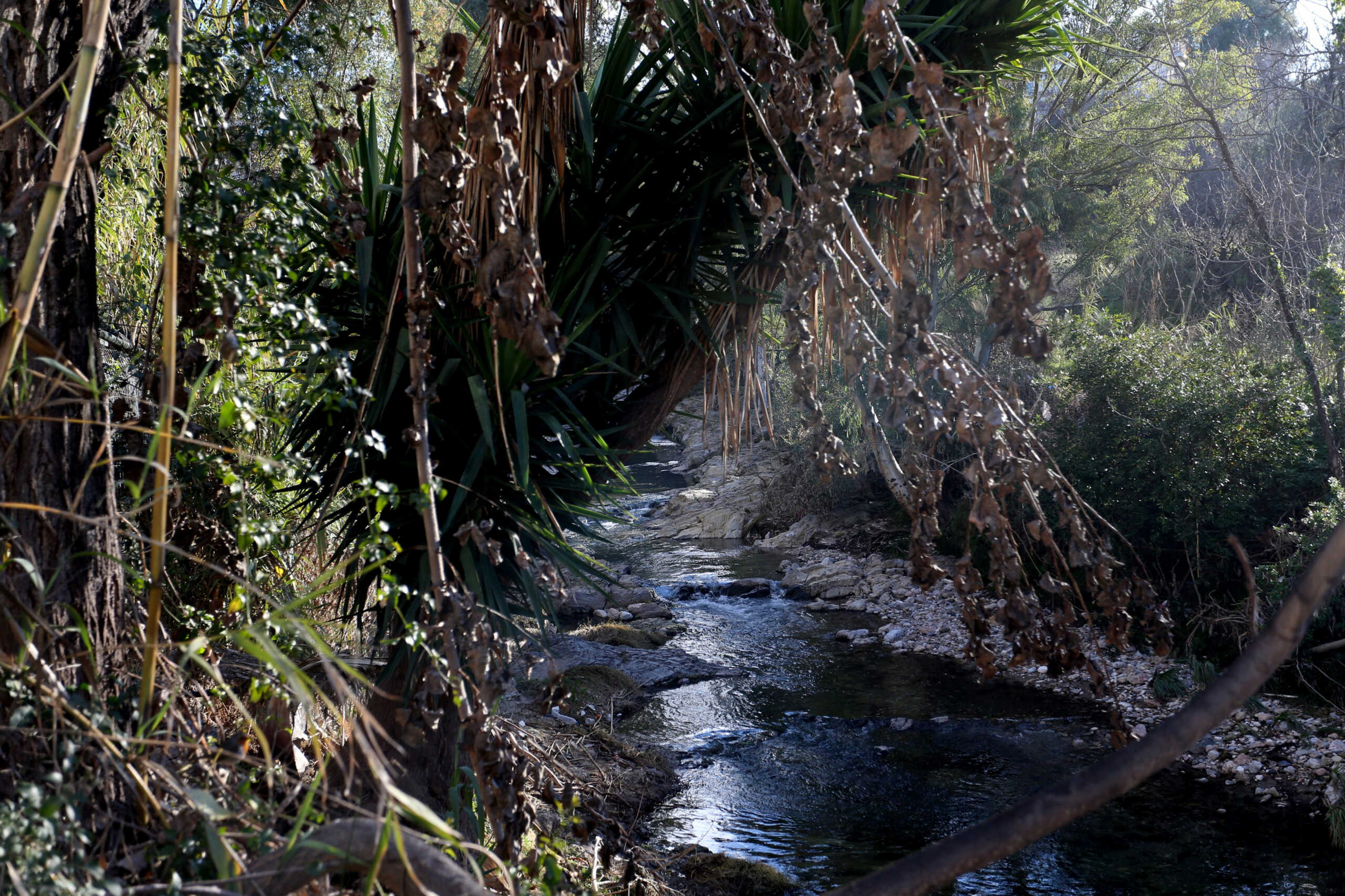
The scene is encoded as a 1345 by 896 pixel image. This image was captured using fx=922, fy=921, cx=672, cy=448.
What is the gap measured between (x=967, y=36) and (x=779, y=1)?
84 centimetres

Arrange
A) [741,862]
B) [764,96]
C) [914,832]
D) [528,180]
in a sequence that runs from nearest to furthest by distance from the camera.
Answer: [764,96]
[528,180]
[741,862]
[914,832]

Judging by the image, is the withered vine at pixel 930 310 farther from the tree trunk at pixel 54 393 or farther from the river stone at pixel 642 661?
the river stone at pixel 642 661

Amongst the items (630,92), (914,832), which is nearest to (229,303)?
(630,92)

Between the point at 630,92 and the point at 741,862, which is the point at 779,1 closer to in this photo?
the point at 630,92

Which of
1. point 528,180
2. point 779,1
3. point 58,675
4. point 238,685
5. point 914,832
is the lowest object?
point 914,832

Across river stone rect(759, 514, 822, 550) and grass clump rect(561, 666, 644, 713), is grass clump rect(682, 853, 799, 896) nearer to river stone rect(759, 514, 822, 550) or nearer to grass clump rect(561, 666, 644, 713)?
grass clump rect(561, 666, 644, 713)

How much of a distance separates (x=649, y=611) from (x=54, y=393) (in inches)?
360

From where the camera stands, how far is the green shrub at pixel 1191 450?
7941 mm

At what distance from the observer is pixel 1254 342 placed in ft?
35.9

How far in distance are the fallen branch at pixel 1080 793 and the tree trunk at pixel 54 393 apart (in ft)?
4.77

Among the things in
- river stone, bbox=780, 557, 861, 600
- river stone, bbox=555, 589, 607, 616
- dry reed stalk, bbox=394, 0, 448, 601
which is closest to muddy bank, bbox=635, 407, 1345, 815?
river stone, bbox=780, 557, 861, 600

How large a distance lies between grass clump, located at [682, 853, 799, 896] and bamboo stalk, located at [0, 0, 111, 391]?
436 centimetres

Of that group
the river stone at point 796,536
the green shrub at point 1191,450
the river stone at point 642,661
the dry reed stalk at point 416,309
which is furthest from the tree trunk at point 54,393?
→ the river stone at point 796,536

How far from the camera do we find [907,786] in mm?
6438
